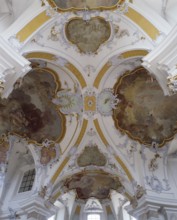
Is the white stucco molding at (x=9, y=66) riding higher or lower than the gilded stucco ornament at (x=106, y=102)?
lower

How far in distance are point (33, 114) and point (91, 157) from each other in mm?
3249

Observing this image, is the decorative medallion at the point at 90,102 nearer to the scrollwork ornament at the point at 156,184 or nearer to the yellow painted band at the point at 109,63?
the yellow painted band at the point at 109,63

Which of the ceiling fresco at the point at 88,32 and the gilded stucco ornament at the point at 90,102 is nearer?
the ceiling fresco at the point at 88,32

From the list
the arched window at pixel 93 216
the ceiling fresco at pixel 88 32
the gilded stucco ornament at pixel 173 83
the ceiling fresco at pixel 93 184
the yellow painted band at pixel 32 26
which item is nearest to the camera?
the gilded stucco ornament at pixel 173 83

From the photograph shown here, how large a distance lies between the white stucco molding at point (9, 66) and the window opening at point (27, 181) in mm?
6549

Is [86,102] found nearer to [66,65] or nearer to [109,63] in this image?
[66,65]

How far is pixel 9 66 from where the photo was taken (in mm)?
8219

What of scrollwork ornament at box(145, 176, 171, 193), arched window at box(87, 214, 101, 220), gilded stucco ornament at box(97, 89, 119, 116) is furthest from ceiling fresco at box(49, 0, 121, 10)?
arched window at box(87, 214, 101, 220)

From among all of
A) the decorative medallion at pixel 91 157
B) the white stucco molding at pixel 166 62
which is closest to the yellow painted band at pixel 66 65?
the decorative medallion at pixel 91 157

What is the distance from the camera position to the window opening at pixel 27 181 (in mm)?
13695

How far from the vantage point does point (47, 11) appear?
33.0 feet

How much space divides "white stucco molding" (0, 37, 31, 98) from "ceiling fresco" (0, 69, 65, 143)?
4.10 meters

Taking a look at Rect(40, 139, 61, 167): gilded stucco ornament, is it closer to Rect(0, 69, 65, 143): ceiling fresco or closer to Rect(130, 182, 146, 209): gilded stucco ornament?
Rect(0, 69, 65, 143): ceiling fresco

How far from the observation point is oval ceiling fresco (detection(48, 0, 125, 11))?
9.99 meters
